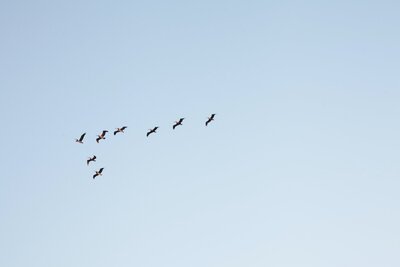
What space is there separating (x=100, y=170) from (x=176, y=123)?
11.6 metres

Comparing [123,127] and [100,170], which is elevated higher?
[123,127]

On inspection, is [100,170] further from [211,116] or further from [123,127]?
[211,116]

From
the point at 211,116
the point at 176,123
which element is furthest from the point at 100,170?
the point at 211,116

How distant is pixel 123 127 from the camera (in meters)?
72.4

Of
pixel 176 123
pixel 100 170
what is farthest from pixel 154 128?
pixel 100 170

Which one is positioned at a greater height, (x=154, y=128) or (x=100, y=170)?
(x=154, y=128)

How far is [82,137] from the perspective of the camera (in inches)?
2726

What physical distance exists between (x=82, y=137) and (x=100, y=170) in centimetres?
538

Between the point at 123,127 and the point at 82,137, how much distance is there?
5.79 m

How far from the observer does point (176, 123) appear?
71.1 metres

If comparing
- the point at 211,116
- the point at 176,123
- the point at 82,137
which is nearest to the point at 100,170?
the point at 82,137

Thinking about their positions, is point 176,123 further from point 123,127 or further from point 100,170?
point 100,170

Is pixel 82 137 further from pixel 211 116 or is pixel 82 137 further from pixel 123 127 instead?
pixel 211 116

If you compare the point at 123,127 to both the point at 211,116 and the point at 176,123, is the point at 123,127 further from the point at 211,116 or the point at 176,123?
the point at 211,116
